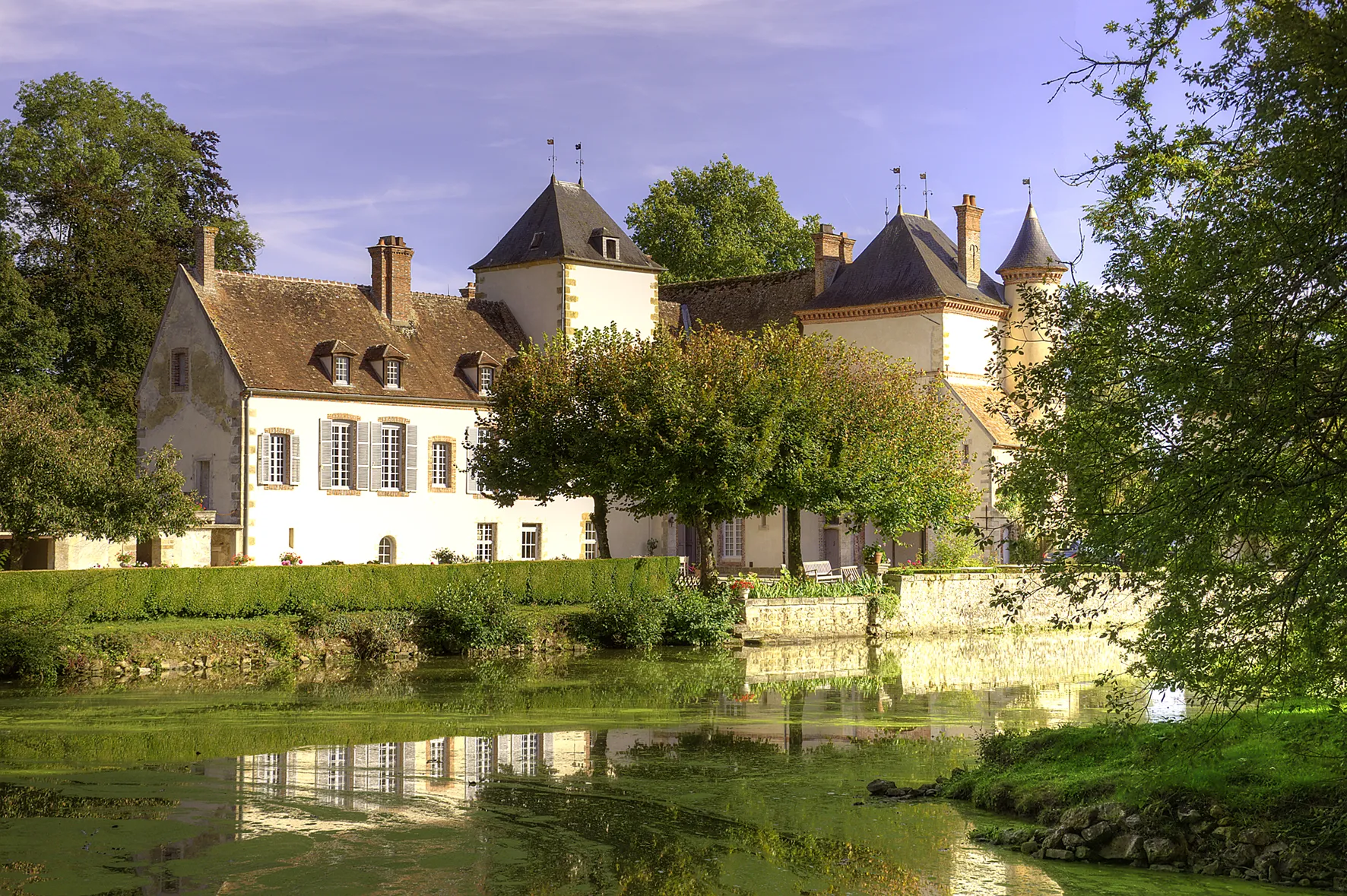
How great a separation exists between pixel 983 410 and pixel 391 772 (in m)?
27.7

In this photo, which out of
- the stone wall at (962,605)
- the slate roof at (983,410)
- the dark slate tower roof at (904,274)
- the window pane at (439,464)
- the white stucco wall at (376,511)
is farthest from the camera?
the dark slate tower roof at (904,274)

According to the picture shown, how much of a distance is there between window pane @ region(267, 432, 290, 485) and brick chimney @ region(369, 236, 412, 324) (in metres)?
5.02

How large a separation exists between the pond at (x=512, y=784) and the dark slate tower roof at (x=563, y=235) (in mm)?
17302

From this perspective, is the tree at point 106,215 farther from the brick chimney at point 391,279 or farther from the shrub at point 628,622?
the shrub at point 628,622

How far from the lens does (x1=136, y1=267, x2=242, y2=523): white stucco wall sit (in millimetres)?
31328

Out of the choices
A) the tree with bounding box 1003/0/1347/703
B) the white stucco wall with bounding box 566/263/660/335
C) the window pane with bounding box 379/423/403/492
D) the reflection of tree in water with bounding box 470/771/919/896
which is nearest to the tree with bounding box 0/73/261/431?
the window pane with bounding box 379/423/403/492

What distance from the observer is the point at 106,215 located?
36719mm

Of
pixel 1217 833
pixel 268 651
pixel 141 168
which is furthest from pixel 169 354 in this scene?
pixel 1217 833

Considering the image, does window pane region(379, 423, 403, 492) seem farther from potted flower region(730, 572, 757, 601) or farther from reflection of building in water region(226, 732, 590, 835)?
reflection of building in water region(226, 732, 590, 835)

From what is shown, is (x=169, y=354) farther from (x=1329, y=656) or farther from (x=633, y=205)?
(x=1329, y=656)

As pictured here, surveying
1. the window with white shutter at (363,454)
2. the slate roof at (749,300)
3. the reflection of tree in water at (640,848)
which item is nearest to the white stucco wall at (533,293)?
the slate roof at (749,300)

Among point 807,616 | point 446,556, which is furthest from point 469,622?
point 446,556

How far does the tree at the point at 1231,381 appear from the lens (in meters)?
8.84

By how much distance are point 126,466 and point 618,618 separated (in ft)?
29.4
